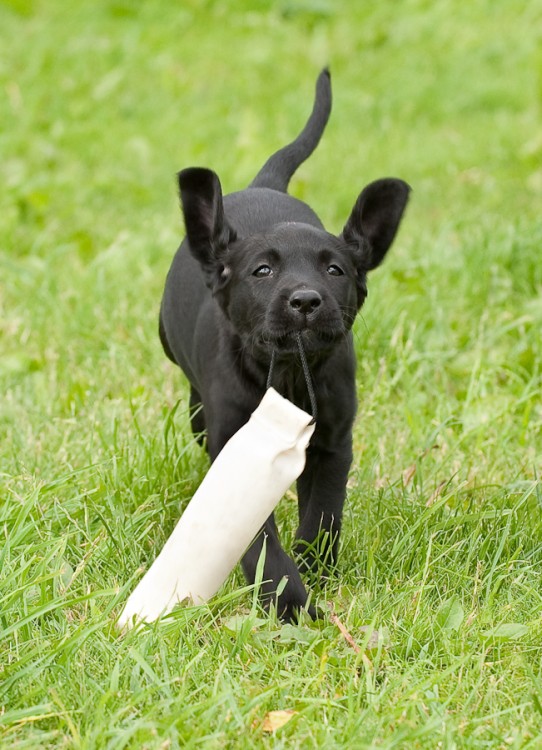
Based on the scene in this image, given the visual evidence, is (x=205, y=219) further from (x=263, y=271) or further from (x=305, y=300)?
(x=305, y=300)

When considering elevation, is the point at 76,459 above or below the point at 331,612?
above

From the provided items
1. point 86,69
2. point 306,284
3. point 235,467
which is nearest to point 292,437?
point 235,467

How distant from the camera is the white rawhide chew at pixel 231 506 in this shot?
9.16 feet

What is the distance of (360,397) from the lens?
14.1 feet

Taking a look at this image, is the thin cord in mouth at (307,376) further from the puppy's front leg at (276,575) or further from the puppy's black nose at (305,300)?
the puppy's front leg at (276,575)

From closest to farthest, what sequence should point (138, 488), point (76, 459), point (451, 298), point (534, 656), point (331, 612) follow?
point (534, 656), point (331, 612), point (138, 488), point (76, 459), point (451, 298)

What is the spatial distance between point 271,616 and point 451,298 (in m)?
2.60

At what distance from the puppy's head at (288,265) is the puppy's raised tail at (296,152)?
2.80 feet

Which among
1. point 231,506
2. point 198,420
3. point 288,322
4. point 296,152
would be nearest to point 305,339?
point 288,322

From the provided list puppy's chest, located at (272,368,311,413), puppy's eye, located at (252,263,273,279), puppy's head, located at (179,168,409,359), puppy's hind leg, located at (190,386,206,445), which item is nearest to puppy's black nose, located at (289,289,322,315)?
puppy's head, located at (179,168,409,359)

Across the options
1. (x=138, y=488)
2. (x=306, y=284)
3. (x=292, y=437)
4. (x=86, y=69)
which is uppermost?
(x=86, y=69)

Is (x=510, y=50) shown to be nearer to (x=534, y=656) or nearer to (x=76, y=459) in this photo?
(x=76, y=459)

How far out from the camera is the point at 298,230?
9.98 ft

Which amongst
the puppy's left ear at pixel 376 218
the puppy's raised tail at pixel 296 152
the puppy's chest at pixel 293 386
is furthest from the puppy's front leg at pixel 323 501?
the puppy's raised tail at pixel 296 152
